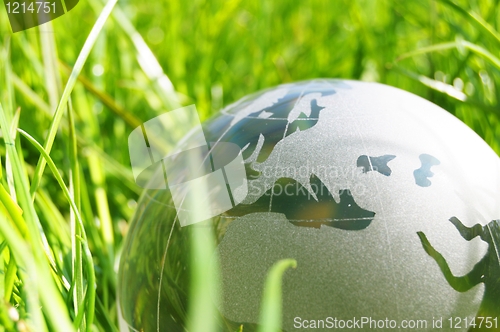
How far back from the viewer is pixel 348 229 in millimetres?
674

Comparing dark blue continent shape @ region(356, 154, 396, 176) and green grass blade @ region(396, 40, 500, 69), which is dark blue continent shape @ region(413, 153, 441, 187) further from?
green grass blade @ region(396, 40, 500, 69)

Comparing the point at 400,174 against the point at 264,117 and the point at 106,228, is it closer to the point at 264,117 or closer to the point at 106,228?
the point at 264,117

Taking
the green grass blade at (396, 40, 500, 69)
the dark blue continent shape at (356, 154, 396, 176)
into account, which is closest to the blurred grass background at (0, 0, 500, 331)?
the green grass blade at (396, 40, 500, 69)

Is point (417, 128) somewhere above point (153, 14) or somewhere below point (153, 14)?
below

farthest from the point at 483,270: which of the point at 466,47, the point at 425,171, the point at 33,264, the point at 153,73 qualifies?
the point at 153,73

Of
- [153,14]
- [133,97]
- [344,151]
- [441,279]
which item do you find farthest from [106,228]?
[153,14]

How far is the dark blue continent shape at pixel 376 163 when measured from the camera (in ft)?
2.31

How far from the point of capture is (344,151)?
2.38ft

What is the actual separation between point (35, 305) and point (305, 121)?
44cm

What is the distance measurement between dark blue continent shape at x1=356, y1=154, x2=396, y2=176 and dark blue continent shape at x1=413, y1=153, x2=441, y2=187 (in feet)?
0.13

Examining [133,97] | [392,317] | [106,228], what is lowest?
[392,317]

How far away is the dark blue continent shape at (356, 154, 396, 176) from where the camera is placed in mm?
706

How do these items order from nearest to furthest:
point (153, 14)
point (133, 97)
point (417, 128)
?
point (417, 128) < point (133, 97) < point (153, 14)

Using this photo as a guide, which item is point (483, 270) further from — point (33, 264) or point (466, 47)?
point (33, 264)
